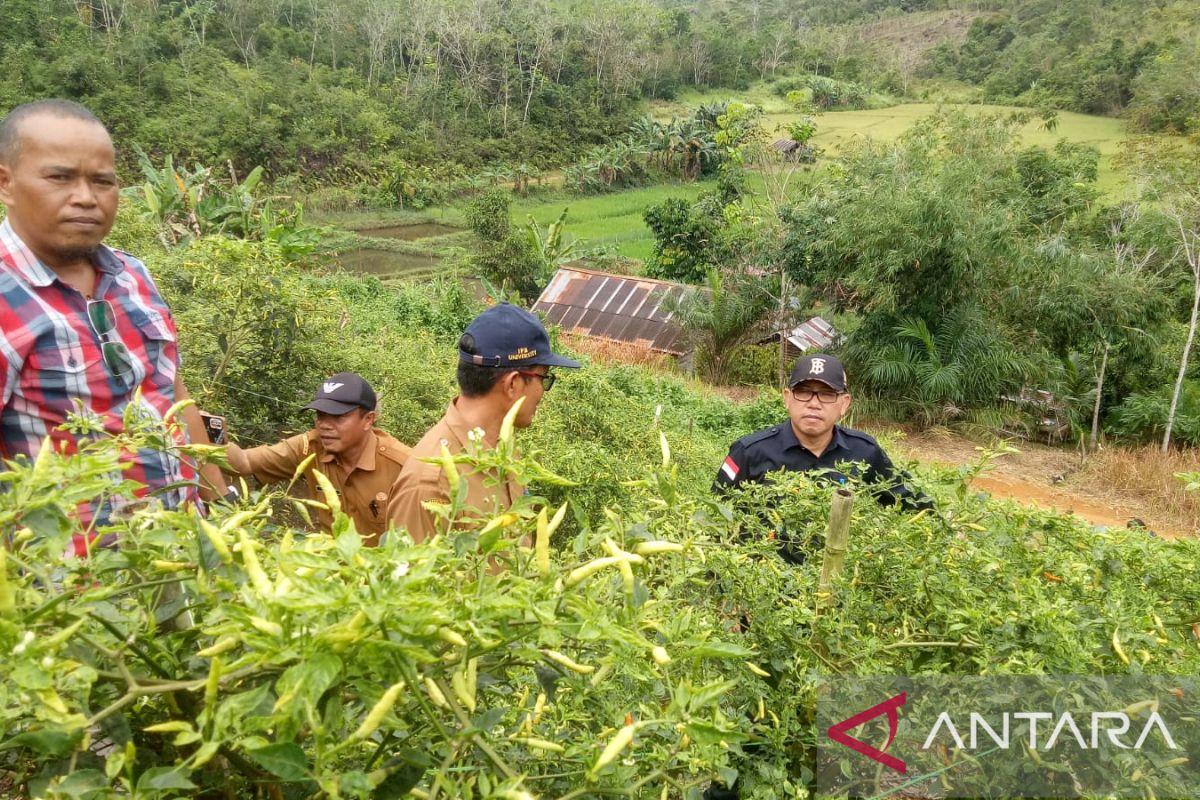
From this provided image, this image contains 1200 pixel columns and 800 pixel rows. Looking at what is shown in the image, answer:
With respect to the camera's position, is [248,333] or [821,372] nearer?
[821,372]

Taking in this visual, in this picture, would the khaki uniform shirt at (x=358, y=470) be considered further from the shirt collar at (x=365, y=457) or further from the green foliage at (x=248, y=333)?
the green foliage at (x=248, y=333)

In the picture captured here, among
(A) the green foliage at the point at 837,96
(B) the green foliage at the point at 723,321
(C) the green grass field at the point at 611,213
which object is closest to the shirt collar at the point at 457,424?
(B) the green foliage at the point at 723,321

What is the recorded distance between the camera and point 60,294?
6.68ft

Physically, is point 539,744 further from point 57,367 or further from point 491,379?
point 57,367

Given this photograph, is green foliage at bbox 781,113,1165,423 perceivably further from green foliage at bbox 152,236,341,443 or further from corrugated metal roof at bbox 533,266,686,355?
green foliage at bbox 152,236,341,443

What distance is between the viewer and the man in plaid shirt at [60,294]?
1905 mm

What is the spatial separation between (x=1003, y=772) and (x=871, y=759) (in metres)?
0.18

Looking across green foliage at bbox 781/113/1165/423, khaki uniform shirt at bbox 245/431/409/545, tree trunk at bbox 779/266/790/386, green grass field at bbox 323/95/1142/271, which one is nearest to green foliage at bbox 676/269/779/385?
tree trunk at bbox 779/266/790/386

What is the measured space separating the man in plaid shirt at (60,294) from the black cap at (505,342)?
2.25 feet

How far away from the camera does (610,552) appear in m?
1.00

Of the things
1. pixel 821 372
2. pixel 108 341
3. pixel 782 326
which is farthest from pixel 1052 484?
pixel 108 341

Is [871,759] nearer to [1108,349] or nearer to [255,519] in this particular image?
[255,519]

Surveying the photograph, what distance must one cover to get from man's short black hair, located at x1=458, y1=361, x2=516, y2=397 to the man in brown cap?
2.95ft

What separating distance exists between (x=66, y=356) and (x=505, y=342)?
1.01 m
